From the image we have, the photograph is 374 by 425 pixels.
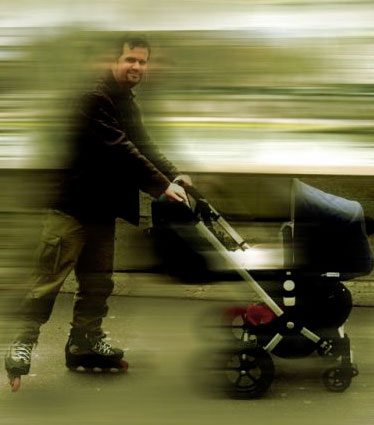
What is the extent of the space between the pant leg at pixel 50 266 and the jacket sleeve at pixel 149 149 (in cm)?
24

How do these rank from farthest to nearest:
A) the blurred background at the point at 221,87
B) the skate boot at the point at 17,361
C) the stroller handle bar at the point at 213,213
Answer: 1. the skate boot at the point at 17,361
2. the stroller handle bar at the point at 213,213
3. the blurred background at the point at 221,87

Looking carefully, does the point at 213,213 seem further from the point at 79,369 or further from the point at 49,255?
the point at 79,369

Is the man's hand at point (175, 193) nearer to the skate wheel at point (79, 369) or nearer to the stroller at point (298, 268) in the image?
the stroller at point (298, 268)

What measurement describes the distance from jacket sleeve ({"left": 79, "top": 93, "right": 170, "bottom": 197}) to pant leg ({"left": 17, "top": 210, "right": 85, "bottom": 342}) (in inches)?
7.5

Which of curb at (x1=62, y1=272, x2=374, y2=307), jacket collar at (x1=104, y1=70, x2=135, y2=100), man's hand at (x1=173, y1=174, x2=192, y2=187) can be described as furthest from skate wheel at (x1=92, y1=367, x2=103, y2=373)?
jacket collar at (x1=104, y1=70, x2=135, y2=100)

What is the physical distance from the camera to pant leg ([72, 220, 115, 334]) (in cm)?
381

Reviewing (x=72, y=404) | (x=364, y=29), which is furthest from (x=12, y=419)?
(x=364, y=29)

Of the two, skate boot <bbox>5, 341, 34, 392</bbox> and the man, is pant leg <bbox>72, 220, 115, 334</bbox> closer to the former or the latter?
the man

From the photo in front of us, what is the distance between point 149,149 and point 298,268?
1.49 feet

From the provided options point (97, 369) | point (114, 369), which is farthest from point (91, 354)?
point (114, 369)

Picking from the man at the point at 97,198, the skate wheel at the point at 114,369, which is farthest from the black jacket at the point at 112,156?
the skate wheel at the point at 114,369

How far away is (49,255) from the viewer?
154 inches

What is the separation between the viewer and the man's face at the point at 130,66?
3691 millimetres

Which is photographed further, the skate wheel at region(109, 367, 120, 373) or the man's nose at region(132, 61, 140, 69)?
the skate wheel at region(109, 367, 120, 373)
